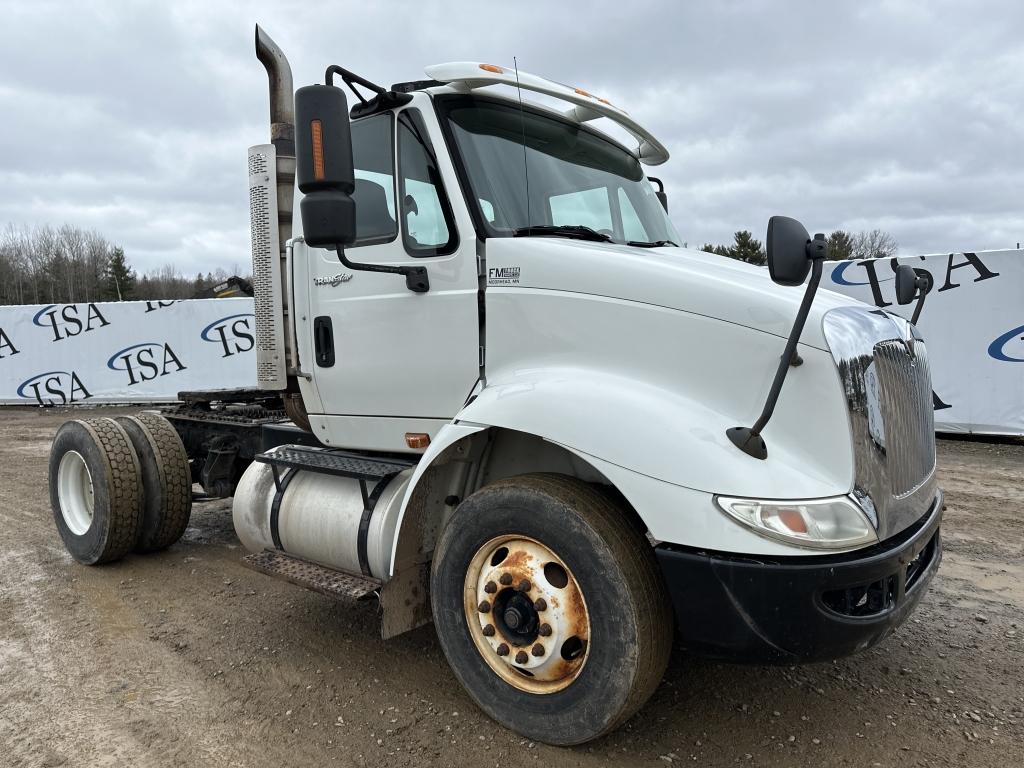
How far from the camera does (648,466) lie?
2465 mm

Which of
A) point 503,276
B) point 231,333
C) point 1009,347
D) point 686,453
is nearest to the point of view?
point 686,453

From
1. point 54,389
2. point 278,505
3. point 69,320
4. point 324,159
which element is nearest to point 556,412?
point 324,159

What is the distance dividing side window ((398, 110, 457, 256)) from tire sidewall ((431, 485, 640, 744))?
1.20 meters

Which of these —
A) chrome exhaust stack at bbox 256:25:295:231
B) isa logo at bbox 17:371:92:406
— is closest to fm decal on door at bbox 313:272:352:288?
chrome exhaust stack at bbox 256:25:295:231

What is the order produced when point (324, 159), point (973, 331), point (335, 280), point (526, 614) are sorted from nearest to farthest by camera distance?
point (324, 159), point (526, 614), point (335, 280), point (973, 331)

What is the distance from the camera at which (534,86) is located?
11.3ft

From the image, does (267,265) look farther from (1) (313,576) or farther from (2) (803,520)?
(2) (803,520)

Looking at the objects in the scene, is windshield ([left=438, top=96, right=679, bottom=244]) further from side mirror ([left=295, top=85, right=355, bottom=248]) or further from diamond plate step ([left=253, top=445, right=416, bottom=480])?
diamond plate step ([left=253, top=445, right=416, bottom=480])

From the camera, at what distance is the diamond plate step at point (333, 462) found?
11.6ft

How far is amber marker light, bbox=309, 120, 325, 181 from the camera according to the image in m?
2.68

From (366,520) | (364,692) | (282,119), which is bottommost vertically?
(364,692)

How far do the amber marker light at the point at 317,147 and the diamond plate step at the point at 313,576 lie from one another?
6.07 ft

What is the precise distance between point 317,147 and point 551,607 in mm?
1943

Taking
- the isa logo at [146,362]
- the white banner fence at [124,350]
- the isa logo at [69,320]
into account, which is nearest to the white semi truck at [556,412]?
the white banner fence at [124,350]
